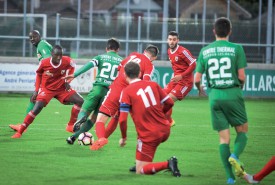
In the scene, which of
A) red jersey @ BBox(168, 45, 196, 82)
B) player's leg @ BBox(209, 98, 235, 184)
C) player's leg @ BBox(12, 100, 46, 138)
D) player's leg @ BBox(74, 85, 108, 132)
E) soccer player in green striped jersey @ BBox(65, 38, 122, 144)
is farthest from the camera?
red jersey @ BBox(168, 45, 196, 82)

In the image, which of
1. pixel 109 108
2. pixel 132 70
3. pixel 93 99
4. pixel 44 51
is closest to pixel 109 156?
pixel 109 108

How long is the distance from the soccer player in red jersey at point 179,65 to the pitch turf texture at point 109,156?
902 mm

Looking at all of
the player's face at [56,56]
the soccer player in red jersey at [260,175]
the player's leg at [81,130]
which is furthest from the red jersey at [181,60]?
the soccer player in red jersey at [260,175]

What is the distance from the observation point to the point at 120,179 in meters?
11.4

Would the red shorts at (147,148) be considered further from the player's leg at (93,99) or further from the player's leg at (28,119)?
the player's leg at (28,119)

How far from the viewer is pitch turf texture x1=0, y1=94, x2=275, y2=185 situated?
11.4 metres

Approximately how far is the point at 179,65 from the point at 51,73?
3435 millimetres

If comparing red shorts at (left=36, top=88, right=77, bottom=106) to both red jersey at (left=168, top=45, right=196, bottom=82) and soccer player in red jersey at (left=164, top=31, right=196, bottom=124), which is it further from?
red jersey at (left=168, top=45, right=196, bottom=82)

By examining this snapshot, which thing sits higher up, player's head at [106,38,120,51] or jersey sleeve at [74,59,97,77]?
player's head at [106,38,120,51]

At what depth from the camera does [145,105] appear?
11.4 m

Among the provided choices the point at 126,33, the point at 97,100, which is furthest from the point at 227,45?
the point at 126,33

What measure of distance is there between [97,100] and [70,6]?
4490cm

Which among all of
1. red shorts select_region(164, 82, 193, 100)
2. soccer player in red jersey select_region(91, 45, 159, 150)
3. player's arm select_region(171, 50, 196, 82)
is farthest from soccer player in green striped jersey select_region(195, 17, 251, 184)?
red shorts select_region(164, 82, 193, 100)

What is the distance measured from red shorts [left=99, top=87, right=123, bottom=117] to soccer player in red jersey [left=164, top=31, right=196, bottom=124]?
3867mm
